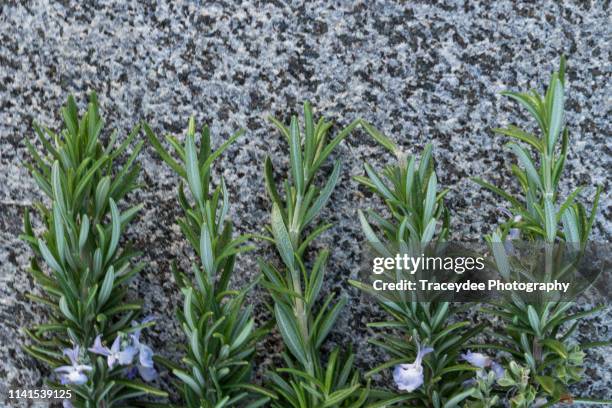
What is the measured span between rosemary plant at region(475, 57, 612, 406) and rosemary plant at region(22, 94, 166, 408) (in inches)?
17.7

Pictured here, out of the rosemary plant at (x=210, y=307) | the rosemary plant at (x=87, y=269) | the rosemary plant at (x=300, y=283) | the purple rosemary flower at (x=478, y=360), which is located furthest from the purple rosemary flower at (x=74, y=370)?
the purple rosemary flower at (x=478, y=360)

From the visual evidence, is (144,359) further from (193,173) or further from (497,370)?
(497,370)

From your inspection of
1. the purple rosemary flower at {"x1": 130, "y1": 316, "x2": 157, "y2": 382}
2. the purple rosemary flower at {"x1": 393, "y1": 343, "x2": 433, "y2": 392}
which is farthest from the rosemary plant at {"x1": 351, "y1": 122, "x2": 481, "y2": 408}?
the purple rosemary flower at {"x1": 130, "y1": 316, "x2": 157, "y2": 382}

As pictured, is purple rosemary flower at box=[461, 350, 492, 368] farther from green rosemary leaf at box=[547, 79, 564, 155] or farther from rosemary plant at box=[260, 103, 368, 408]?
green rosemary leaf at box=[547, 79, 564, 155]

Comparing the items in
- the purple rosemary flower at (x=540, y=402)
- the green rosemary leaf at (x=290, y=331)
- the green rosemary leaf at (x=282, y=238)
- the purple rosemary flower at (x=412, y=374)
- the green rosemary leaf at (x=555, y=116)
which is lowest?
the purple rosemary flower at (x=540, y=402)

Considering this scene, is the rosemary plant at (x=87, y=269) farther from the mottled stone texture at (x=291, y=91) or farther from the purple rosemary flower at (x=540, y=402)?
the purple rosemary flower at (x=540, y=402)

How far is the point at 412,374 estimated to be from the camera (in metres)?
0.96

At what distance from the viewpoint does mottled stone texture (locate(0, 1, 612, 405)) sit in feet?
3.43

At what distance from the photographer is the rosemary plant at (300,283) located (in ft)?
3.26

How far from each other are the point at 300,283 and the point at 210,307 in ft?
0.41

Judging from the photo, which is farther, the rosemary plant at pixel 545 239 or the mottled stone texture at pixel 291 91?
the mottled stone texture at pixel 291 91

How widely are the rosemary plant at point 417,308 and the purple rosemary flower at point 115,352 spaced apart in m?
0.29

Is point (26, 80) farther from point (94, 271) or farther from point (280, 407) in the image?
point (280, 407)

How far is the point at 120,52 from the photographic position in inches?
42.6
